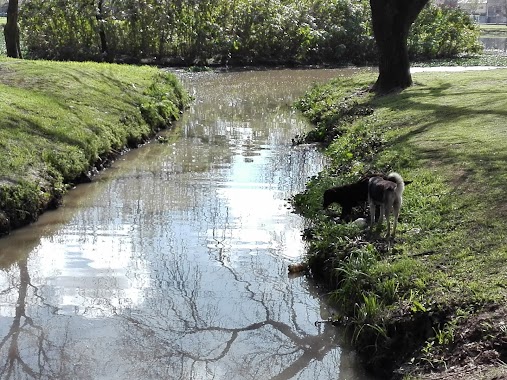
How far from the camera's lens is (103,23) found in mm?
35844

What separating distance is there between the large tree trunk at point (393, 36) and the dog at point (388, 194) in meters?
11.4

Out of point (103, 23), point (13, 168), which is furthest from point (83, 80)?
point (103, 23)

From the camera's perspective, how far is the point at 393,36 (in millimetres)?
19281

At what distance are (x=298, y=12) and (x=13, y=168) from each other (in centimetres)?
2975

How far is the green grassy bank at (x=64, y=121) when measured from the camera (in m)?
11.4

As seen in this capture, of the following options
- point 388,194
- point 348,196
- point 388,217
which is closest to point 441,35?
point 348,196

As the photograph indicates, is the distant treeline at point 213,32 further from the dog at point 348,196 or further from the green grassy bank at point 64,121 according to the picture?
the dog at point 348,196

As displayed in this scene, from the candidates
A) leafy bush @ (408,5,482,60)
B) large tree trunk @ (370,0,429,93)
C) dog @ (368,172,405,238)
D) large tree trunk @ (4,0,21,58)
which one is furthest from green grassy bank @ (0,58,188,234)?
leafy bush @ (408,5,482,60)

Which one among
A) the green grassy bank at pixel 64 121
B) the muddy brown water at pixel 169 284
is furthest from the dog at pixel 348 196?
the green grassy bank at pixel 64 121

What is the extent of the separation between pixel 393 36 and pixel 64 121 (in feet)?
31.0

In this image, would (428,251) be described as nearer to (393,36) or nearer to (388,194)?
(388,194)

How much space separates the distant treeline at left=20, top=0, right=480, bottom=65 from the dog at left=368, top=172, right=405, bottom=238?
2946 centimetres

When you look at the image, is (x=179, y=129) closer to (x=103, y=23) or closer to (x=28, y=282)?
(x=28, y=282)

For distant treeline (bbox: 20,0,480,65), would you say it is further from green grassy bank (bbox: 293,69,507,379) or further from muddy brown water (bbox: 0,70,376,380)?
green grassy bank (bbox: 293,69,507,379)
